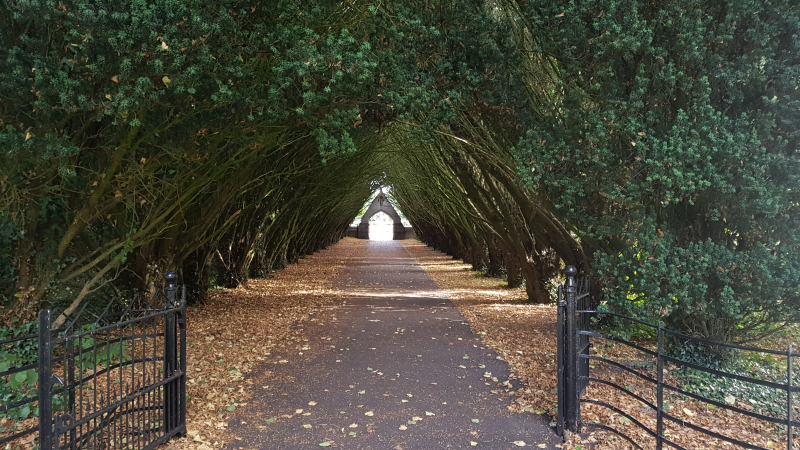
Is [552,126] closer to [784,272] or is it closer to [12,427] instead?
[784,272]

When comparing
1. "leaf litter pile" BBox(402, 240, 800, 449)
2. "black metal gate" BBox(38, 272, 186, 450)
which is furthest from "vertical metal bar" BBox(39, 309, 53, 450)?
"leaf litter pile" BBox(402, 240, 800, 449)

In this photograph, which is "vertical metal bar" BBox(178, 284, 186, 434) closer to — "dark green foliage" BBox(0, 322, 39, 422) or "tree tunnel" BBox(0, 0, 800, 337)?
"dark green foliage" BBox(0, 322, 39, 422)

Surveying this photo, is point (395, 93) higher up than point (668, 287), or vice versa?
point (395, 93)

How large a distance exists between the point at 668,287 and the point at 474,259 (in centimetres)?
2235

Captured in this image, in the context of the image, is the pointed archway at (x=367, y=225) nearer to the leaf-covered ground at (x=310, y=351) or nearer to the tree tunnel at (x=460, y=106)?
the leaf-covered ground at (x=310, y=351)

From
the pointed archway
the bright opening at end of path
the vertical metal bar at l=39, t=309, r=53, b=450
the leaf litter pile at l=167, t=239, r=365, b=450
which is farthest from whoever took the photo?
the bright opening at end of path

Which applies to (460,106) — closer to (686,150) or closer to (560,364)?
(686,150)

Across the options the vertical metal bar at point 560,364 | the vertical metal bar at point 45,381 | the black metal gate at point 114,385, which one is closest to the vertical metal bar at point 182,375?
the black metal gate at point 114,385

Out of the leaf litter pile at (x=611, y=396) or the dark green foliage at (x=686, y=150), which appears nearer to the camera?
the leaf litter pile at (x=611, y=396)

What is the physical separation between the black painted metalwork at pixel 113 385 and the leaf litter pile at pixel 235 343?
0.38 meters

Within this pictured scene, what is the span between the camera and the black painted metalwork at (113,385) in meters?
3.89

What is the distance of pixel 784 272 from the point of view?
6.92 metres

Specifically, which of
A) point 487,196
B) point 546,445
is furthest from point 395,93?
point 487,196

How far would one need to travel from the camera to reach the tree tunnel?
20.8ft
